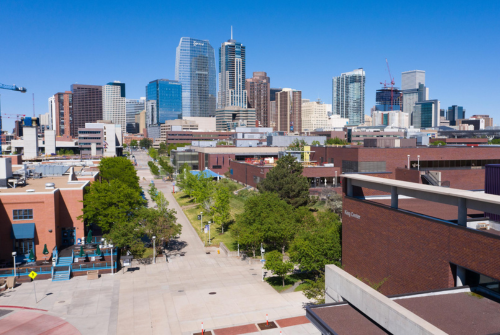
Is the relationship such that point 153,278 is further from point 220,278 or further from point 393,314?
point 393,314

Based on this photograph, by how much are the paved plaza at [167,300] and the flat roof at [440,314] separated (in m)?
7.76

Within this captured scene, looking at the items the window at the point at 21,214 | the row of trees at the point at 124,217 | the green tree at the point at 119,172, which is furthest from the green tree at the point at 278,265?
the green tree at the point at 119,172

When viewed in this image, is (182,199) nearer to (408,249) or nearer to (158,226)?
(158,226)

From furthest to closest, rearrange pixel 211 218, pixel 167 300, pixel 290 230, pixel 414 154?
pixel 414 154 → pixel 211 218 → pixel 290 230 → pixel 167 300

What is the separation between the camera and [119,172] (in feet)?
221

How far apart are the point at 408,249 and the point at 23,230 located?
34.2m

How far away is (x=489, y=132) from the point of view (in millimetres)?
192625

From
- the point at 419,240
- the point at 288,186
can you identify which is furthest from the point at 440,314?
the point at 288,186

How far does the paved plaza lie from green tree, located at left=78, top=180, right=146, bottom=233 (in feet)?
26.0

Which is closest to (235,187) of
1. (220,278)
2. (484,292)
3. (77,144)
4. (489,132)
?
(220,278)

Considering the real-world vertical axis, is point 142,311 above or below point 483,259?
below

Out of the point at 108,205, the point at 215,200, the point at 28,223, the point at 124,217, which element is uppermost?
the point at 108,205

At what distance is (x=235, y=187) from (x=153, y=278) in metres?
45.9

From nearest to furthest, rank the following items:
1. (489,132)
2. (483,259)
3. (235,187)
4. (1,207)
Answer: (483,259) < (1,207) < (235,187) < (489,132)
